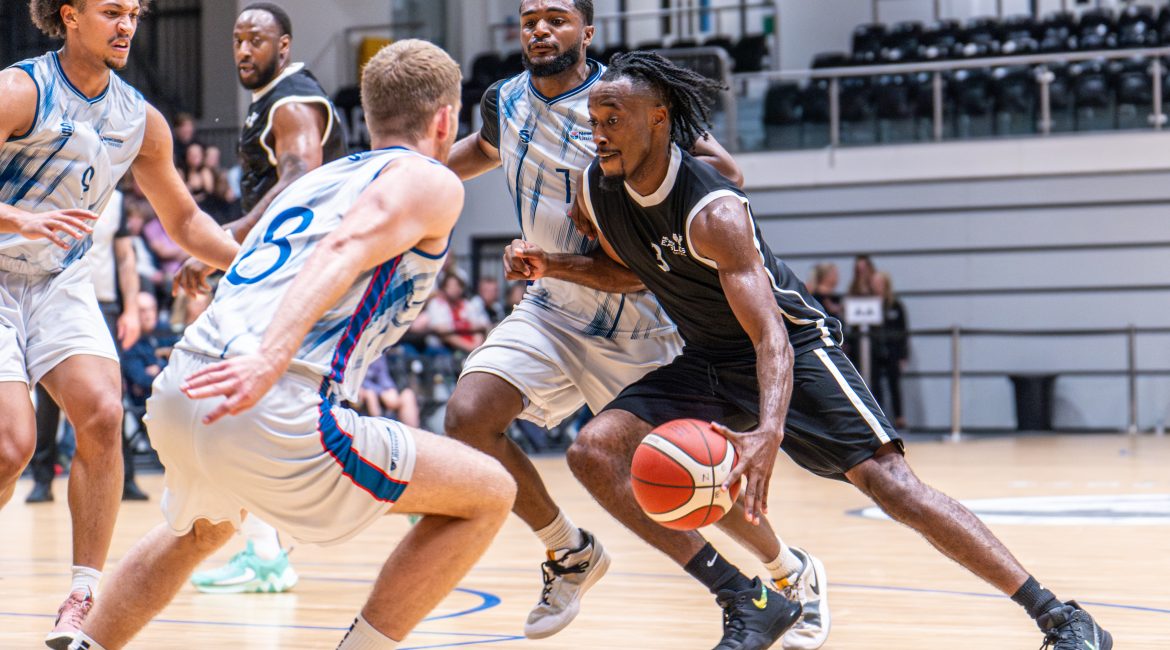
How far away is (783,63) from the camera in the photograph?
1778 cm

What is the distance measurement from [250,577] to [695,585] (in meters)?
1.64

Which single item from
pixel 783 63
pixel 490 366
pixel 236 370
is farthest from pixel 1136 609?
pixel 783 63

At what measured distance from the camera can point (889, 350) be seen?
15.7m

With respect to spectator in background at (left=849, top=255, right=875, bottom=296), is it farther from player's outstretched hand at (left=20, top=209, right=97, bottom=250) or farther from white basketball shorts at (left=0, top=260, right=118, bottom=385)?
player's outstretched hand at (left=20, top=209, right=97, bottom=250)

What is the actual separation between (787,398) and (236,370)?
1.43m

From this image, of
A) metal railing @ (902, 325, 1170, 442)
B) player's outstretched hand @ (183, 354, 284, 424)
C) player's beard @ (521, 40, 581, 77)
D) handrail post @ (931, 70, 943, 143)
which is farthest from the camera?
metal railing @ (902, 325, 1170, 442)

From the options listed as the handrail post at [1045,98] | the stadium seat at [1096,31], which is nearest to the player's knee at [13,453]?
the handrail post at [1045,98]

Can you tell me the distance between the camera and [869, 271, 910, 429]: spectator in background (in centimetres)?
1541

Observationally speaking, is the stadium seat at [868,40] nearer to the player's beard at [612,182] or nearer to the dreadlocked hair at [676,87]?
the dreadlocked hair at [676,87]

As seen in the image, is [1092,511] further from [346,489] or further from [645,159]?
[346,489]

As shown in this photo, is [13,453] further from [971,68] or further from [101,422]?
[971,68]

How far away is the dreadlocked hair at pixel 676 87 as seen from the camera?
4020mm

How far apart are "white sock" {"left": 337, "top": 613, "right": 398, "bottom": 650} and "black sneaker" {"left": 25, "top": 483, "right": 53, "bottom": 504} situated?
6.44 m

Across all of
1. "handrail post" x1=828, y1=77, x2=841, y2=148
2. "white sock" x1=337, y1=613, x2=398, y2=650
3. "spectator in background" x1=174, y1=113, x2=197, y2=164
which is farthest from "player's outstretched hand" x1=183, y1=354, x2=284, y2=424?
"handrail post" x1=828, y1=77, x2=841, y2=148
